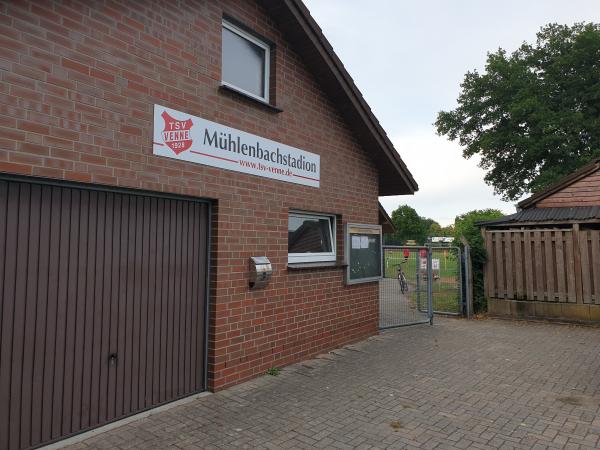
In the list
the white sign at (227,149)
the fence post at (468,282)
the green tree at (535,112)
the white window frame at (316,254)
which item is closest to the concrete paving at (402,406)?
the white window frame at (316,254)

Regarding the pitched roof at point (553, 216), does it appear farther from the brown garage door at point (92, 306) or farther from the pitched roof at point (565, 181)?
the brown garage door at point (92, 306)

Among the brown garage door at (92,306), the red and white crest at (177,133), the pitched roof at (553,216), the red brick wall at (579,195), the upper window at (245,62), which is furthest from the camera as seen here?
the red brick wall at (579,195)

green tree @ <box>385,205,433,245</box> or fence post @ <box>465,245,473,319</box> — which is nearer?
fence post @ <box>465,245,473,319</box>

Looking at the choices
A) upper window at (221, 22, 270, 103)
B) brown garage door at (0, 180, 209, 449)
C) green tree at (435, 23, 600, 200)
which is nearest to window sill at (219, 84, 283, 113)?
upper window at (221, 22, 270, 103)

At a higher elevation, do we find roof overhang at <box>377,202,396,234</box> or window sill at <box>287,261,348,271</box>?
roof overhang at <box>377,202,396,234</box>

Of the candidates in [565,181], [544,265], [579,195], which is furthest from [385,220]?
[579,195]

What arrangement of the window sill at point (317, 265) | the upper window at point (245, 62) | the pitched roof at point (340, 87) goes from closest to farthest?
the upper window at point (245, 62)
the pitched roof at point (340, 87)
the window sill at point (317, 265)

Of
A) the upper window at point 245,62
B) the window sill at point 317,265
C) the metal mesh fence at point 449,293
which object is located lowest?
the metal mesh fence at point 449,293

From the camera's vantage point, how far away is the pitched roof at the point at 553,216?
10.0 m

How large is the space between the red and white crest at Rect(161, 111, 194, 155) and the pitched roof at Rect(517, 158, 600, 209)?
34.7 ft

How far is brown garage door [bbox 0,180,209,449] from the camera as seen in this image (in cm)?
349

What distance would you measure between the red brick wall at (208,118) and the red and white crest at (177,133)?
0.18 meters

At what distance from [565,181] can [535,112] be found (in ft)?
49.1

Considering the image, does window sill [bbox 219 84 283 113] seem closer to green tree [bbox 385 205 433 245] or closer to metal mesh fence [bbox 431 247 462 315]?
metal mesh fence [bbox 431 247 462 315]
